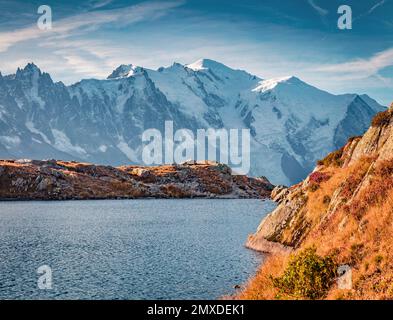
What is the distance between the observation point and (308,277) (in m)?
27.6

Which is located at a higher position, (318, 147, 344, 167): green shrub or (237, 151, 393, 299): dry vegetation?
(237, 151, 393, 299): dry vegetation

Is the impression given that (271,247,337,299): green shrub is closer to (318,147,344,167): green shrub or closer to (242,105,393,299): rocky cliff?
(242,105,393,299): rocky cliff

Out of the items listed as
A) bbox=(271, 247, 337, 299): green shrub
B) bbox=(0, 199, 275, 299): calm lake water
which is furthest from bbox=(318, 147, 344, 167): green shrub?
bbox=(271, 247, 337, 299): green shrub

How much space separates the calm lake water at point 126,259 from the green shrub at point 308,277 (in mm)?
15816

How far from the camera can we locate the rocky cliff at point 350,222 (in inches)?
1032

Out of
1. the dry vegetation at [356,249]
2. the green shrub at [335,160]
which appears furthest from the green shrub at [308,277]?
the green shrub at [335,160]

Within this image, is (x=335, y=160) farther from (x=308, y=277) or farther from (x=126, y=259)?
(x=308, y=277)

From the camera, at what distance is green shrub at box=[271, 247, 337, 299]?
88.8ft

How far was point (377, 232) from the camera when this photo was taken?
2959cm

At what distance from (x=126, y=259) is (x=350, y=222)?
3604cm

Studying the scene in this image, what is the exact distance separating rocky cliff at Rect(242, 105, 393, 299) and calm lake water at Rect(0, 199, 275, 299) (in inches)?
243
